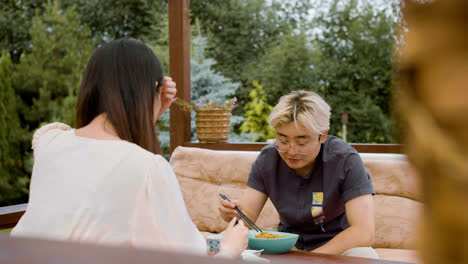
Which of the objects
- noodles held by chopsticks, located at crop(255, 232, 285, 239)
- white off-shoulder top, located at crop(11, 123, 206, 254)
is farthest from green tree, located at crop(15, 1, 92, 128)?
white off-shoulder top, located at crop(11, 123, 206, 254)

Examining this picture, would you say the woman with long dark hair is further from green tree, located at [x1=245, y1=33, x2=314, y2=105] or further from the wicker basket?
green tree, located at [x1=245, y1=33, x2=314, y2=105]

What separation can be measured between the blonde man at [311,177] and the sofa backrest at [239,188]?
510 millimetres

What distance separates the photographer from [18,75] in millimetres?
6840

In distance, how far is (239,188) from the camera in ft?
9.43

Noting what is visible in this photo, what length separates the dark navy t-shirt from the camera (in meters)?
1.93

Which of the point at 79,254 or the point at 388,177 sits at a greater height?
the point at 79,254

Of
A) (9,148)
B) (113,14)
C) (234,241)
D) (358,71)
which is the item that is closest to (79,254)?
(234,241)

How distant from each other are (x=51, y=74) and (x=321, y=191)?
602 centimetres

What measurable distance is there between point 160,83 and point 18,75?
6.31 meters

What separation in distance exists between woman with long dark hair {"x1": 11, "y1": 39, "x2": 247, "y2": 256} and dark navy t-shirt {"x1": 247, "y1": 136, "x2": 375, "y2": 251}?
91 centimetres

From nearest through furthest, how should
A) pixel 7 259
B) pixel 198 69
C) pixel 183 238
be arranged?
pixel 7 259 → pixel 183 238 → pixel 198 69

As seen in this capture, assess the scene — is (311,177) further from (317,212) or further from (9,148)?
(9,148)

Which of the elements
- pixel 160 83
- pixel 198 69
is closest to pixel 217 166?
pixel 160 83

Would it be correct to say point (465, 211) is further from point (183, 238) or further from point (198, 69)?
point (198, 69)
